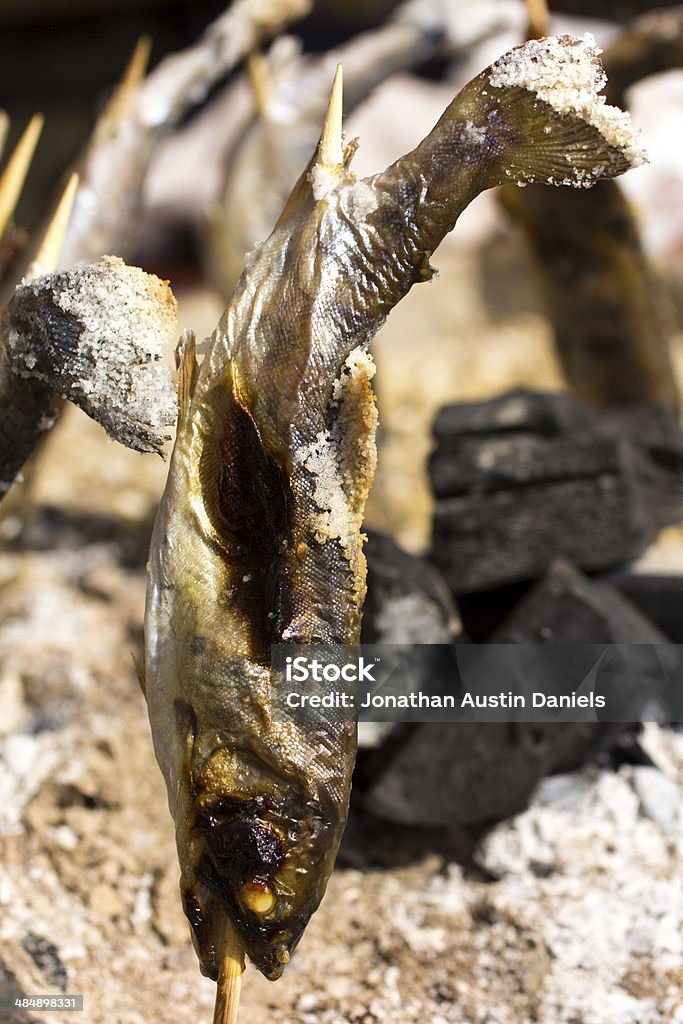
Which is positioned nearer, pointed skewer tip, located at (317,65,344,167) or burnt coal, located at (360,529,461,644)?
pointed skewer tip, located at (317,65,344,167)

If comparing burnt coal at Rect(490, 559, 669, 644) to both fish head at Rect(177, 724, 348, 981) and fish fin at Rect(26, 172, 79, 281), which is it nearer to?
fish head at Rect(177, 724, 348, 981)

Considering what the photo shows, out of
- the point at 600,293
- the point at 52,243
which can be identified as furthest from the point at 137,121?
the point at 600,293

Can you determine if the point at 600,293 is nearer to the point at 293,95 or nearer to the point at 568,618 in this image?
the point at 293,95

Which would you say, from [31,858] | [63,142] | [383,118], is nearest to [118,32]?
[63,142]

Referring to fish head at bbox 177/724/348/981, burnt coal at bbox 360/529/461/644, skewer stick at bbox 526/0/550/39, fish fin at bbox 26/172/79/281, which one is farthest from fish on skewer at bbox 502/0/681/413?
fish head at bbox 177/724/348/981

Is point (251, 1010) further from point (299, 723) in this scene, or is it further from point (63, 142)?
point (63, 142)

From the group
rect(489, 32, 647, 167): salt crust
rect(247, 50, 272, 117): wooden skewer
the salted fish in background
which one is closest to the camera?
rect(489, 32, 647, 167): salt crust

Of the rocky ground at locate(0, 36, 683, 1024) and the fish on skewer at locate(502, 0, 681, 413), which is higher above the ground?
the fish on skewer at locate(502, 0, 681, 413)
